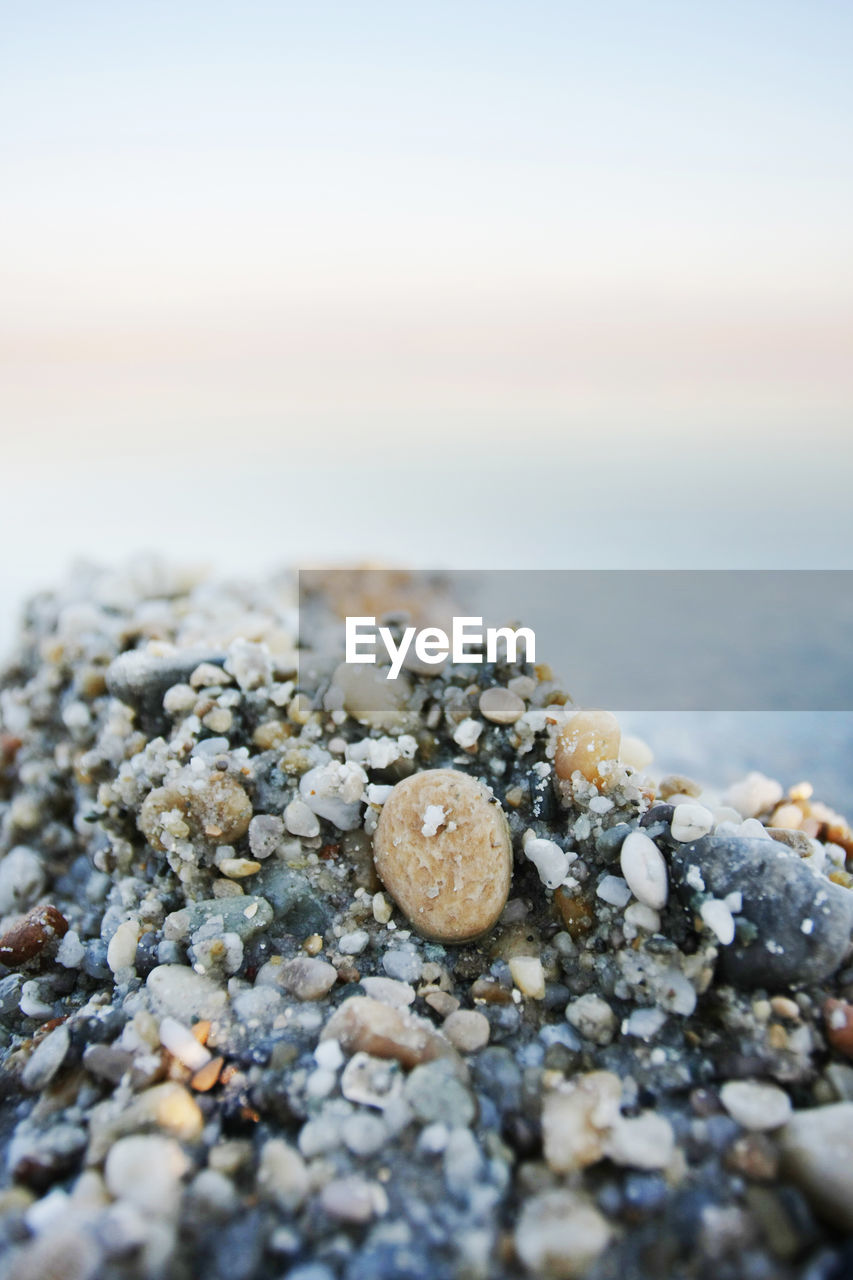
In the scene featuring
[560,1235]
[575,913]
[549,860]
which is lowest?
[560,1235]

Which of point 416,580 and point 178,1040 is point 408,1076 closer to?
point 178,1040

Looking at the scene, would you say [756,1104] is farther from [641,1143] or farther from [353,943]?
[353,943]

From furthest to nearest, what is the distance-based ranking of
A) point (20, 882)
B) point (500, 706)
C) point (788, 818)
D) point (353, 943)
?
point (20, 882)
point (788, 818)
point (500, 706)
point (353, 943)

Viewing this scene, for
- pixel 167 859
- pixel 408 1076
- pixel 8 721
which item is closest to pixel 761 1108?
pixel 408 1076

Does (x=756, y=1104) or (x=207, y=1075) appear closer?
(x=756, y=1104)

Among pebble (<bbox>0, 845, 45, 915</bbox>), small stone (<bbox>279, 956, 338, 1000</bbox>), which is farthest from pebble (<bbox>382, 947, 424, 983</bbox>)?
pebble (<bbox>0, 845, 45, 915</bbox>)

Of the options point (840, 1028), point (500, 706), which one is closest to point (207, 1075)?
point (500, 706)

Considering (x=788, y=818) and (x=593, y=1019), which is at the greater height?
(x=788, y=818)
